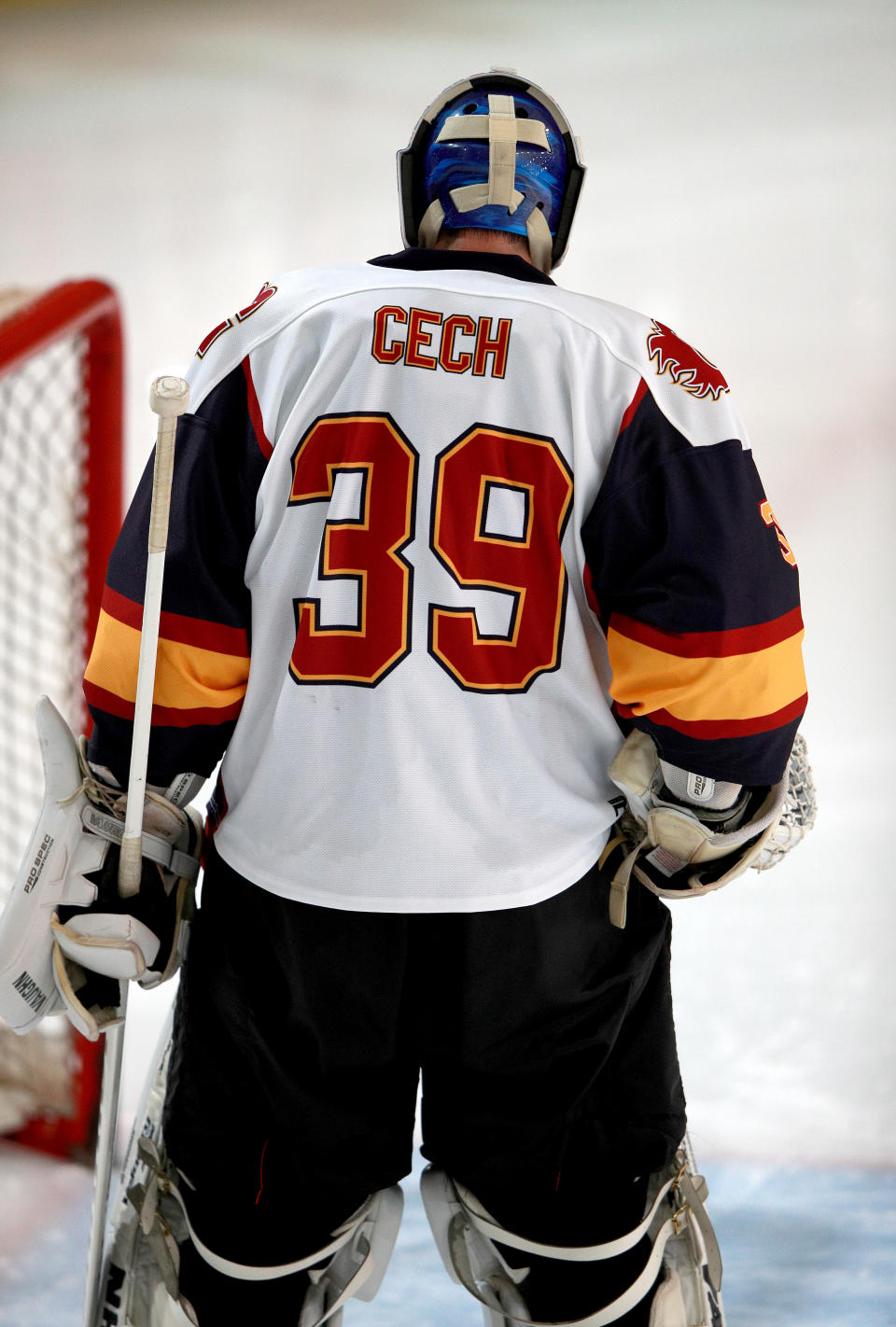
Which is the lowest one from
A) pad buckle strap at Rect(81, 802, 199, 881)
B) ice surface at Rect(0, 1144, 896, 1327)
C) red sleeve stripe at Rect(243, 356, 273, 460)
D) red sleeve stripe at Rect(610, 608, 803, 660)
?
ice surface at Rect(0, 1144, 896, 1327)

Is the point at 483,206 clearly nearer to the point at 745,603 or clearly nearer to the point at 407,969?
the point at 745,603

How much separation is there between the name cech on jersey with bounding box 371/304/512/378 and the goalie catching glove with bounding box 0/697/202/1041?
35 cm

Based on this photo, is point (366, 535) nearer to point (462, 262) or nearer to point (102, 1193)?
point (462, 262)

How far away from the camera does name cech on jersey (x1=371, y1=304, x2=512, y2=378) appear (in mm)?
769

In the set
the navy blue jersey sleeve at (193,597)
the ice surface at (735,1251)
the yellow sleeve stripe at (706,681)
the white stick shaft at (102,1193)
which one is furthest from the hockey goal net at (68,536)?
the yellow sleeve stripe at (706,681)

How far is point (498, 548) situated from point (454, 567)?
3cm

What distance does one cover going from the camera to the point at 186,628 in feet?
2.68

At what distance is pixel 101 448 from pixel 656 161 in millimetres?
1932

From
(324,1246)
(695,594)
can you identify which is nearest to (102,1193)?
(324,1246)

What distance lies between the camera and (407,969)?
2.77 feet

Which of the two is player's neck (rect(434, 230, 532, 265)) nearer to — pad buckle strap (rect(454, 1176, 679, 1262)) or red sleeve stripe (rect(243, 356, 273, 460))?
red sleeve stripe (rect(243, 356, 273, 460))

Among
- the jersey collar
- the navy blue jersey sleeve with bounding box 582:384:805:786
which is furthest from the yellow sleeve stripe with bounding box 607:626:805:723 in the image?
the jersey collar

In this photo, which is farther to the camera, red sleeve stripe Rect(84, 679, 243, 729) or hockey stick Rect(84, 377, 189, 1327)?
red sleeve stripe Rect(84, 679, 243, 729)

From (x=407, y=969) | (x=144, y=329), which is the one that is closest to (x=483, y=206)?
(x=407, y=969)
